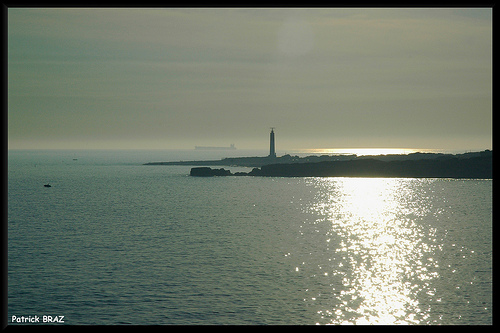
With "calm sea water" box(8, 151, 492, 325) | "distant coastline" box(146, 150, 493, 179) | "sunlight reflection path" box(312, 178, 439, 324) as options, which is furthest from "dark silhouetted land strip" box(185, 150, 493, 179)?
"sunlight reflection path" box(312, 178, 439, 324)

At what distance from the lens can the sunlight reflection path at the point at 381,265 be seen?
2627 cm

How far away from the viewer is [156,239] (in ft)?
157

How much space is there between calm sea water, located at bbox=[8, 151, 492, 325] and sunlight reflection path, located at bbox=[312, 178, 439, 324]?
12 cm

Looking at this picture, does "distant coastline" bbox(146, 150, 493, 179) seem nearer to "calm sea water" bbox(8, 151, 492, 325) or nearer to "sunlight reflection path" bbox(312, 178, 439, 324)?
"calm sea water" bbox(8, 151, 492, 325)

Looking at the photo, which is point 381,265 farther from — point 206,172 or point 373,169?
point 373,169

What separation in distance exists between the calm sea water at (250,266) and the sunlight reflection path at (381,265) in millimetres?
117

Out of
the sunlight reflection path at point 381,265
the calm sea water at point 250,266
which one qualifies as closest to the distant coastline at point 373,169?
the calm sea water at point 250,266

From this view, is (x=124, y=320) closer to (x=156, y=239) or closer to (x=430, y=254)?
(x=156, y=239)

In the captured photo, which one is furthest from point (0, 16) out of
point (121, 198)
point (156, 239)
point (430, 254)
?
point (121, 198)

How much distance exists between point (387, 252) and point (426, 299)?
1376cm

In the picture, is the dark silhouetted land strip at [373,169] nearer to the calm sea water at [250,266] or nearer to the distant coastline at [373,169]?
the distant coastline at [373,169]

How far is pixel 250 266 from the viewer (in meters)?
36.1

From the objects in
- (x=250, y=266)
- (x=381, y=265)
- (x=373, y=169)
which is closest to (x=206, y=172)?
(x=373, y=169)

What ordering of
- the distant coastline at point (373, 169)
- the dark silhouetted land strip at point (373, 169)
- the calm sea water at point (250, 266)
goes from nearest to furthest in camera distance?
1. the calm sea water at point (250, 266)
2. the distant coastline at point (373, 169)
3. the dark silhouetted land strip at point (373, 169)
